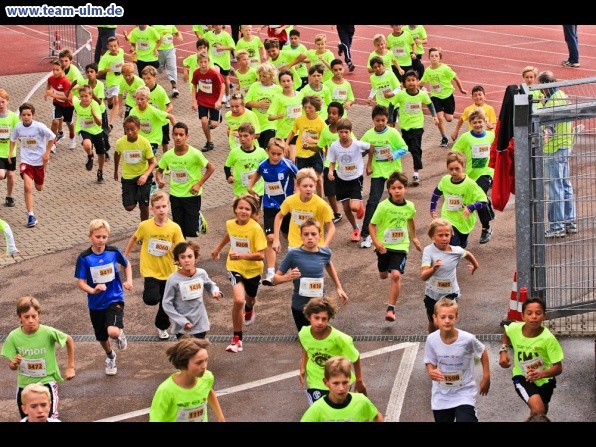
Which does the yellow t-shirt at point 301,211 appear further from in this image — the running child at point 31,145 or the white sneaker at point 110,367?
the running child at point 31,145

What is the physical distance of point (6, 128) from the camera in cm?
1822

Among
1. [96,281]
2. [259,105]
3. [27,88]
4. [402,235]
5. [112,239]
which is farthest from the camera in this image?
[27,88]

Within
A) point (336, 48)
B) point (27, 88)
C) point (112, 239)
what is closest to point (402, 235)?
point (112, 239)

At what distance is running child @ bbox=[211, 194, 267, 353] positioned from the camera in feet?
43.8

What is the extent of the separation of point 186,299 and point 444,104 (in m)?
9.59

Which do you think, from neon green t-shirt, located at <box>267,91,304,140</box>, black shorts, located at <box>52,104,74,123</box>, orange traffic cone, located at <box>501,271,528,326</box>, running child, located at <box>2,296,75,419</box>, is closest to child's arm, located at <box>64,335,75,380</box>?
running child, located at <box>2,296,75,419</box>

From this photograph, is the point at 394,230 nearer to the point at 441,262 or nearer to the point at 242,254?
the point at 441,262

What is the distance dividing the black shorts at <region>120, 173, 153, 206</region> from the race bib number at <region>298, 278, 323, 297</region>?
16.7ft

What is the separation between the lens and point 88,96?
777 inches

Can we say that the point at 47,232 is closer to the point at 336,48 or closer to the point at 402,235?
the point at 402,235

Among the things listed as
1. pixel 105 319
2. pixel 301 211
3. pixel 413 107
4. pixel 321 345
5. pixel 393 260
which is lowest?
pixel 105 319

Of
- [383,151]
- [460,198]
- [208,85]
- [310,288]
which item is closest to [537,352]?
[310,288]
